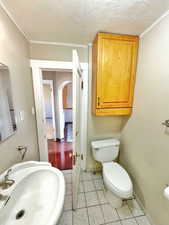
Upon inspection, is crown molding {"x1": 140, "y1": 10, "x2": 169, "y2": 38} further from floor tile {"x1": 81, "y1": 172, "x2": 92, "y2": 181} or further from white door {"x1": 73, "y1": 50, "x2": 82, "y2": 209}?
floor tile {"x1": 81, "y1": 172, "x2": 92, "y2": 181}

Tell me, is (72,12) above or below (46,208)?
above

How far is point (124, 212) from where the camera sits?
4.47ft

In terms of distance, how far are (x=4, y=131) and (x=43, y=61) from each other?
1.07 meters

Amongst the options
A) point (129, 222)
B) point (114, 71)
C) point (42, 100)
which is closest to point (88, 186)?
point (129, 222)

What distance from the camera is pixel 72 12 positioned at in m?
0.97

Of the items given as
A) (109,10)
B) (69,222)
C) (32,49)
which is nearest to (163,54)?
(109,10)

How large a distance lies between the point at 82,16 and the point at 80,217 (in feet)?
7.06

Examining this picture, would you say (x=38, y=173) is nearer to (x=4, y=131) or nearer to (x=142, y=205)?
(x=4, y=131)

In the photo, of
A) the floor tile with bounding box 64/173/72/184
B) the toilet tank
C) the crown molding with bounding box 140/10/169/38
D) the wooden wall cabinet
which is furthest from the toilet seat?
the crown molding with bounding box 140/10/169/38

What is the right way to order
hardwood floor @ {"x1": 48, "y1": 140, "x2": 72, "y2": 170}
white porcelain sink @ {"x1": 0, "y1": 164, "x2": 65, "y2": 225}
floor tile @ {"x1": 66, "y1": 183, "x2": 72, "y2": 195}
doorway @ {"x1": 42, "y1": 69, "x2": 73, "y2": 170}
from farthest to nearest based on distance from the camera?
1. doorway @ {"x1": 42, "y1": 69, "x2": 73, "y2": 170}
2. hardwood floor @ {"x1": 48, "y1": 140, "x2": 72, "y2": 170}
3. floor tile @ {"x1": 66, "y1": 183, "x2": 72, "y2": 195}
4. white porcelain sink @ {"x1": 0, "y1": 164, "x2": 65, "y2": 225}

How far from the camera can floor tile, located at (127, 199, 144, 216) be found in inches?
53.4

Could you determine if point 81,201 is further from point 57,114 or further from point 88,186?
point 57,114

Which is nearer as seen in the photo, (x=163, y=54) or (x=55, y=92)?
(x=163, y=54)

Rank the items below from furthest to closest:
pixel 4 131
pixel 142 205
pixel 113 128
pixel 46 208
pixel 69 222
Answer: pixel 113 128, pixel 142 205, pixel 69 222, pixel 4 131, pixel 46 208
